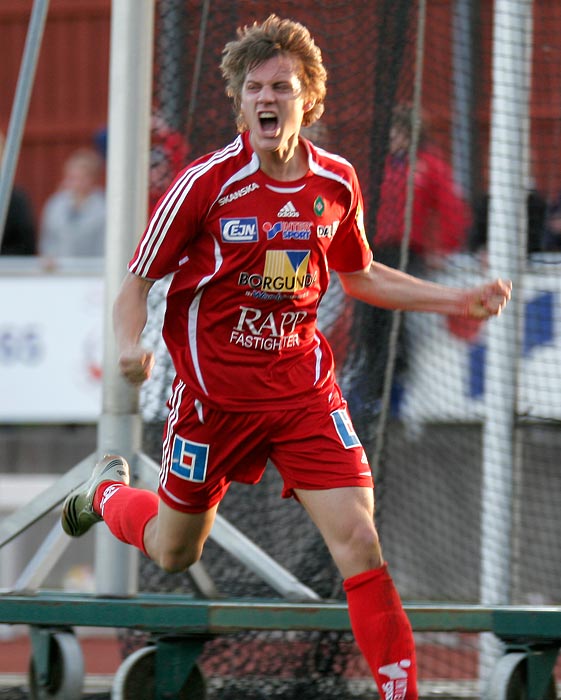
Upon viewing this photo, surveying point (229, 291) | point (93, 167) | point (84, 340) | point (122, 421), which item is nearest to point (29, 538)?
point (84, 340)

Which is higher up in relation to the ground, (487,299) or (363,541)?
(487,299)

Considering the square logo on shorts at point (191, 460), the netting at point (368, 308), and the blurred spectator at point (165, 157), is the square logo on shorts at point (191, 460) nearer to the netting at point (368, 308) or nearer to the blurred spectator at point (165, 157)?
the netting at point (368, 308)

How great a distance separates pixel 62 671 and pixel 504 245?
239 cm

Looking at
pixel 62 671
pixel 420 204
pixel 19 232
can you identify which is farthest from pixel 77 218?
pixel 62 671

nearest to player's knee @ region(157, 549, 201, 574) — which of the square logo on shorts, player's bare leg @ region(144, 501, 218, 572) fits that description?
player's bare leg @ region(144, 501, 218, 572)

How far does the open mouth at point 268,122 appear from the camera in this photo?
11.8 feet

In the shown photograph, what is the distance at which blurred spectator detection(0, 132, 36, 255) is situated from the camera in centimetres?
910

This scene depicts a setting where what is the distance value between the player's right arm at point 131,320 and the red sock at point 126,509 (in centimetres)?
71

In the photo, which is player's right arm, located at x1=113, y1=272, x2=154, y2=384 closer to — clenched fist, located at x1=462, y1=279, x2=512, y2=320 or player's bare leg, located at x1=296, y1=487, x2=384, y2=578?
player's bare leg, located at x1=296, y1=487, x2=384, y2=578

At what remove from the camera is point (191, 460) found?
12.8ft

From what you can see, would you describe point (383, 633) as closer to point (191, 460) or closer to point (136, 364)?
point (191, 460)

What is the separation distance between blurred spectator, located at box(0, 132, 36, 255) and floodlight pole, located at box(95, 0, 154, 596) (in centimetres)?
454

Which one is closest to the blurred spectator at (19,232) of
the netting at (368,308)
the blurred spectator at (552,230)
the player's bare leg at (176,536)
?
the netting at (368,308)

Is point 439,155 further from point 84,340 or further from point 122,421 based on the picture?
point 122,421
